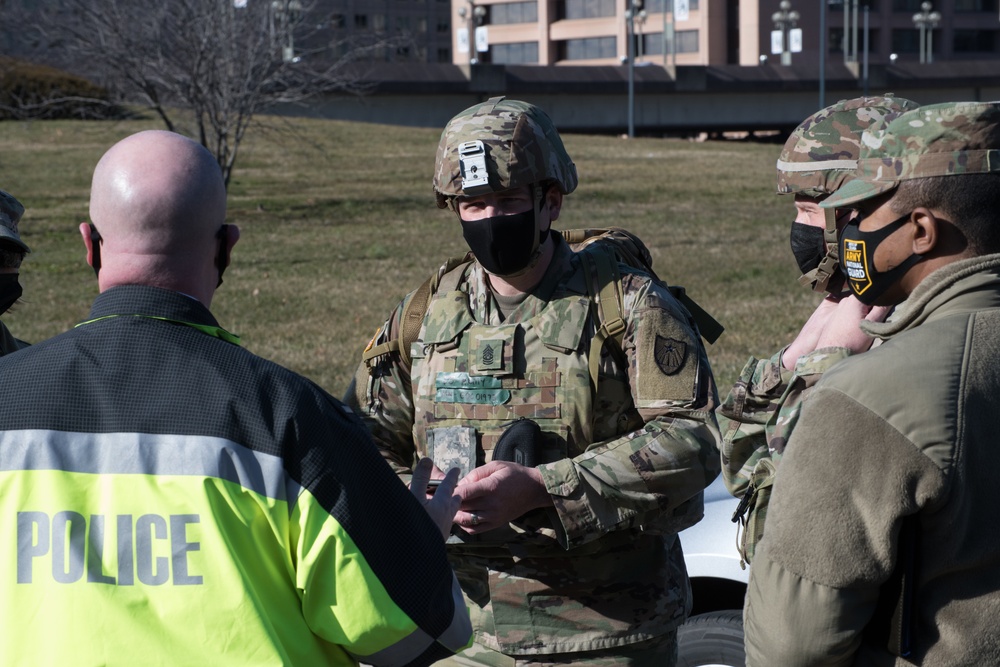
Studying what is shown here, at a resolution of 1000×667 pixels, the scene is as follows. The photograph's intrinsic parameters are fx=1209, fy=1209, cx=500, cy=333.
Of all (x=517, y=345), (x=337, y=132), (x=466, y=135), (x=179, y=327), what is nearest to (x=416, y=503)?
(x=179, y=327)

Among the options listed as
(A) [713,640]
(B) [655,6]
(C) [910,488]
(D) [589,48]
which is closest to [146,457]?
(C) [910,488]

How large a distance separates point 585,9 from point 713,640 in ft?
260

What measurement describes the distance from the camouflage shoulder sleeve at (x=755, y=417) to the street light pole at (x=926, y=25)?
68.1 m

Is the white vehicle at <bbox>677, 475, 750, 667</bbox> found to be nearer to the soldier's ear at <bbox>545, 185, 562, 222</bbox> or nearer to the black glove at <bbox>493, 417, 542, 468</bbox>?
the black glove at <bbox>493, 417, 542, 468</bbox>

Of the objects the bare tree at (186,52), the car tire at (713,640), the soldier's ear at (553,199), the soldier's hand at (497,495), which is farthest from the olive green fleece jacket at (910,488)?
the bare tree at (186,52)

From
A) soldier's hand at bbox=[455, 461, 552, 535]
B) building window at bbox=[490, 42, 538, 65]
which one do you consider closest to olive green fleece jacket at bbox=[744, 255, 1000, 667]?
soldier's hand at bbox=[455, 461, 552, 535]

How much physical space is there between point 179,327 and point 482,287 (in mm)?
1438

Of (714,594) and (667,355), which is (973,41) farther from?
(667,355)

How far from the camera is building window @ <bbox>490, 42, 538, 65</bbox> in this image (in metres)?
83.4

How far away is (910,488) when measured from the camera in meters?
1.95

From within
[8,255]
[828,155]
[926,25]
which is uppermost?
[926,25]

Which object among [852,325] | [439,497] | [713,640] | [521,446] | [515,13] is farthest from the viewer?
[515,13]

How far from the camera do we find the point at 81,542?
196 cm

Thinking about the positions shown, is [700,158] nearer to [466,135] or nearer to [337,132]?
[337,132]
